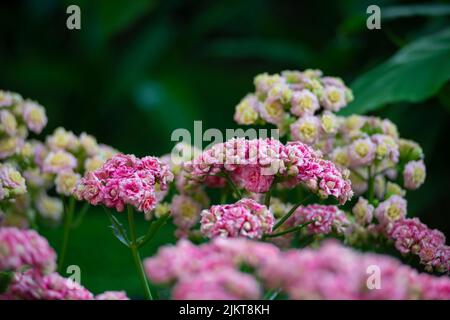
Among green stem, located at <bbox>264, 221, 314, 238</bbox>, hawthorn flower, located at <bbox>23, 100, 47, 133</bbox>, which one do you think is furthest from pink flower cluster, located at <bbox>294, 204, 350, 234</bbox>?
hawthorn flower, located at <bbox>23, 100, 47, 133</bbox>

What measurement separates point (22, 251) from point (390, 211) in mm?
489

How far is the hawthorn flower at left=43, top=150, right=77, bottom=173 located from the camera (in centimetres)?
94

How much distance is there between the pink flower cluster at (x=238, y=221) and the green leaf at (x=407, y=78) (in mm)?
486

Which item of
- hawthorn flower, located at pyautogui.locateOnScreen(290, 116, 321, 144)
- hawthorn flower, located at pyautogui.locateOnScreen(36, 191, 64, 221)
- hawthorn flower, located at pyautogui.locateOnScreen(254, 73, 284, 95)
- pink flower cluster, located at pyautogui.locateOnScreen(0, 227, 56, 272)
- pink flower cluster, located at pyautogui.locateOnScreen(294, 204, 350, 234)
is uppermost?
hawthorn flower, located at pyautogui.locateOnScreen(254, 73, 284, 95)

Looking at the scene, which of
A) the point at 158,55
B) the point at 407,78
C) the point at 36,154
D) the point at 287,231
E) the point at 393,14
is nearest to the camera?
the point at 287,231

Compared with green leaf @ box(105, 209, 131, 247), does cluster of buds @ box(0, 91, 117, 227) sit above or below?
above

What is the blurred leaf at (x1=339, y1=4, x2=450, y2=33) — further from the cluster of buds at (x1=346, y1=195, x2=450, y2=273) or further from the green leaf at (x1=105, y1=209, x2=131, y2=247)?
the green leaf at (x1=105, y1=209, x2=131, y2=247)

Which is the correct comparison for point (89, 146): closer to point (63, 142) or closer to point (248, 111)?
point (63, 142)

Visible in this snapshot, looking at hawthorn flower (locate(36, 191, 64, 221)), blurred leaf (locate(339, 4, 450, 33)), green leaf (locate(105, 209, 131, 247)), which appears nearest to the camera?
green leaf (locate(105, 209, 131, 247))

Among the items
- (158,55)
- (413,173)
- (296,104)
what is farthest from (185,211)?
(158,55)

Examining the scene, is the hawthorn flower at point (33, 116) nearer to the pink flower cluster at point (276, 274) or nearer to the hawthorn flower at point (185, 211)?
the hawthorn flower at point (185, 211)

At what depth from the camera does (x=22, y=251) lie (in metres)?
0.62

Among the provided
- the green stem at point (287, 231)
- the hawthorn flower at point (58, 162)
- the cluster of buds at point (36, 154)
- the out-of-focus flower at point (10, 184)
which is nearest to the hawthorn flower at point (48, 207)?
the cluster of buds at point (36, 154)

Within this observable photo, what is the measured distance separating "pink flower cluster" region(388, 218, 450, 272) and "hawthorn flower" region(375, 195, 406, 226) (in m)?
0.02
